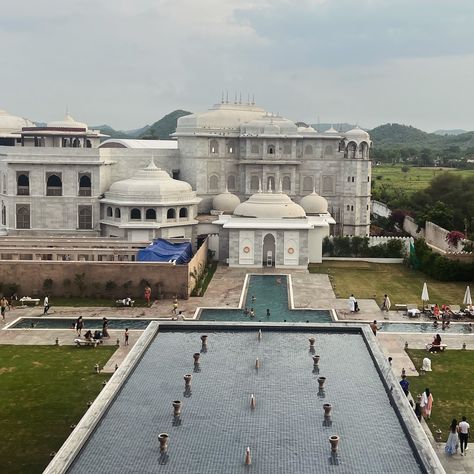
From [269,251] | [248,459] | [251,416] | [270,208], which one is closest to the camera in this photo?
[248,459]

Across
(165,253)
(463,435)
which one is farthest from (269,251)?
(463,435)

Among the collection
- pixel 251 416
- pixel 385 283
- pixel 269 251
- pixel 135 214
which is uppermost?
Answer: pixel 135 214

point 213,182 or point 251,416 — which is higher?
point 213,182

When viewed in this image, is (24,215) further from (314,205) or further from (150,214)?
(314,205)

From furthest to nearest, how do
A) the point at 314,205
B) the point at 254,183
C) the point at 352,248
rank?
the point at 254,183 < the point at 314,205 < the point at 352,248

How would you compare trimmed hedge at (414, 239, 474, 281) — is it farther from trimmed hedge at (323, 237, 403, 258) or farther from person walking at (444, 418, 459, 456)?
person walking at (444, 418, 459, 456)

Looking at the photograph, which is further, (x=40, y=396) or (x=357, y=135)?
(x=357, y=135)

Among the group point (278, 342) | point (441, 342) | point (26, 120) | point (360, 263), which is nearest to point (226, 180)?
point (360, 263)

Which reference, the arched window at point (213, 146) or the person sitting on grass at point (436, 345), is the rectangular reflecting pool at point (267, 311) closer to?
the person sitting on grass at point (436, 345)
